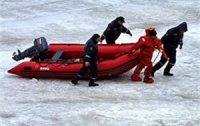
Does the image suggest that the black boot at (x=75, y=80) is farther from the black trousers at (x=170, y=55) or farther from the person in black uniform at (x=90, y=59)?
the black trousers at (x=170, y=55)

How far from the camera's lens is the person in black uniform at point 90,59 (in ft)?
27.0

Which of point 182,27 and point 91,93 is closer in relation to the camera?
point 91,93

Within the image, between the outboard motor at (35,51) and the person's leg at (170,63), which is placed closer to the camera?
the person's leg at (170,63)

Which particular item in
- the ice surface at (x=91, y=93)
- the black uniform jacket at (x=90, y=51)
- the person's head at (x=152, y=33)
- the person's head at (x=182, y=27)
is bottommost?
the ice surface at (x=91, y=93)

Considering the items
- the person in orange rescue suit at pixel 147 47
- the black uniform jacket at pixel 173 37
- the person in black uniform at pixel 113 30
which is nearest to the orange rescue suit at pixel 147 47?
the person in orange rescue suit at pixel 147 47

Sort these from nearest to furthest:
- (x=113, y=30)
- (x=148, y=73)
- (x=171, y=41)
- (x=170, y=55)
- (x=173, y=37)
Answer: (x=148, y=73), (x=173, y=37), (x=171, y=41), (x=170, y=55), (x=113, y=30)

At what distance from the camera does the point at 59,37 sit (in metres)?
12.2

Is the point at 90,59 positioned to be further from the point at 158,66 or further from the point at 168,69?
the point at 168,69

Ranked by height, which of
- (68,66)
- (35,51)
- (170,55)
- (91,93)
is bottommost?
(91,93)

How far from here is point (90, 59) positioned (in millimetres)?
8250

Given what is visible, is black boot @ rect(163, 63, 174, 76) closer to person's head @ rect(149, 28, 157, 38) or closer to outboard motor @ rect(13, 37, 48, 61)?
person's head @ rect(149, 28, 157, 38)

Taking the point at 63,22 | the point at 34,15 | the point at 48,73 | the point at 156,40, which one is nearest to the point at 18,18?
the point at 34,15

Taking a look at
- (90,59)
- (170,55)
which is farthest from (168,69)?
(90,59)

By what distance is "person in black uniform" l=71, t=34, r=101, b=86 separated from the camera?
8234 millimetres
